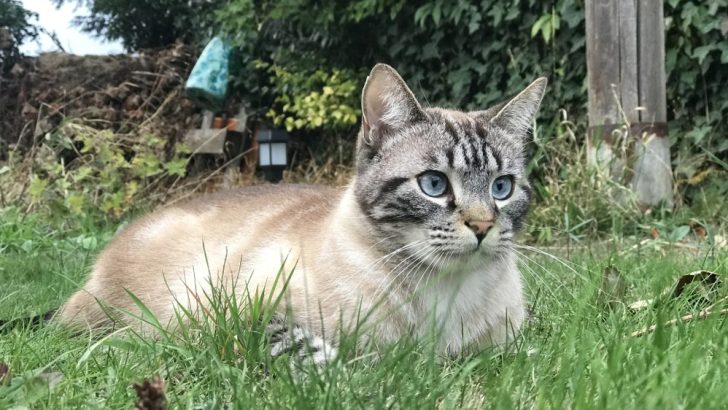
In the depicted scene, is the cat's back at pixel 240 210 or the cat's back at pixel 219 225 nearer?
the cat's back at pixel 219 225

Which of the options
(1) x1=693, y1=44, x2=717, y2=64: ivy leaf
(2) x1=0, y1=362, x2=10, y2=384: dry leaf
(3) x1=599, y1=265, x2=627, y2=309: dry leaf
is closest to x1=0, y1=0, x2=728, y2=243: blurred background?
(1) x1=693, y1=44, x2=717, y2=64: ivy leaf

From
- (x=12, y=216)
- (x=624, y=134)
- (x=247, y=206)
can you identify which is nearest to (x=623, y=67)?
(x=624, y=134)

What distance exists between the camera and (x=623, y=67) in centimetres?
480

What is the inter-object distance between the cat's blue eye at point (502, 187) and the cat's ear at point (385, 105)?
32 cm

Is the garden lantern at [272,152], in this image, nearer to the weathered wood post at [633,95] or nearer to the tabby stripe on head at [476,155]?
the weathered wood post at [633,95]

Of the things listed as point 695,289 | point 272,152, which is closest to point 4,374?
point 695,289

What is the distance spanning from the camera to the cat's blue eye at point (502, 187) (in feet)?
7.41

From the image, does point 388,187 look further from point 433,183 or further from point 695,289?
point 695,289

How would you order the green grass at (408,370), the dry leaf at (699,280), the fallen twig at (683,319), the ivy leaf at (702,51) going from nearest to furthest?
the green grass at (408,370)
the fallen twig at (683,319)
the dry leaf at (699,280)
the ivy leaf at (702,51)

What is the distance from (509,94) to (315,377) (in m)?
5.05

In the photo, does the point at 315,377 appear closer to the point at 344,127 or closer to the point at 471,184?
the point at 471,184

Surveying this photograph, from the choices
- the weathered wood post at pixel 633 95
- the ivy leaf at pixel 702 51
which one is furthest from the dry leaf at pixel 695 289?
the ivy leaf at pixel 702 51

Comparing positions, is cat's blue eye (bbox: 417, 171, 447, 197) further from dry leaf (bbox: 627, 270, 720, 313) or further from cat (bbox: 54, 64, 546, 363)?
dry leaf (bbox: 627, 270, 720, 313)

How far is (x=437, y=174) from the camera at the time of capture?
2148 mm
